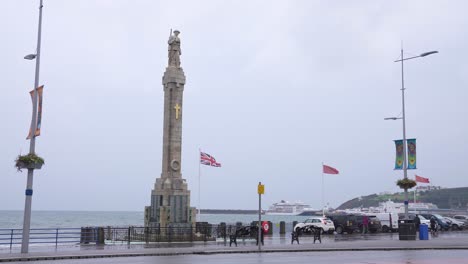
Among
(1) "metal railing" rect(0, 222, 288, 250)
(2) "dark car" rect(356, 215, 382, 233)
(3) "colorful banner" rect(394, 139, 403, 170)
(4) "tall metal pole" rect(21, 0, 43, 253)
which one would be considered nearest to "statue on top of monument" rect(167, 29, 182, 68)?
(1) "metal railing" rect(0, 222, 288, 250)

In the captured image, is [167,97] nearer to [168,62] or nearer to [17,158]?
[168,62]

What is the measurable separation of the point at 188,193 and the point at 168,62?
31.5 ft

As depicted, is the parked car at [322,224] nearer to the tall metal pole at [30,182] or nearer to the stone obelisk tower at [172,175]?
the stone obelisk tower at [172,175]

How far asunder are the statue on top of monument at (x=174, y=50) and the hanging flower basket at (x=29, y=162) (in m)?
17.2

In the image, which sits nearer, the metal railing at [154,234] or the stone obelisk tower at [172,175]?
the metal railing at [154,234]

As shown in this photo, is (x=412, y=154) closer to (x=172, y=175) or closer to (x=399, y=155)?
(x=399, y=155)

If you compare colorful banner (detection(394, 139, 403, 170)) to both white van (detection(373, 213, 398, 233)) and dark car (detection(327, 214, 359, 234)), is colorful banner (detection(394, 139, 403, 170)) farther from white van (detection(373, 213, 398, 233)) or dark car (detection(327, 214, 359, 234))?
white van (detection(373, 213, 398, 233))

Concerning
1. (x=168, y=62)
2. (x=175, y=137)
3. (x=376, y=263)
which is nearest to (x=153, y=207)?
(x=175, y=137)

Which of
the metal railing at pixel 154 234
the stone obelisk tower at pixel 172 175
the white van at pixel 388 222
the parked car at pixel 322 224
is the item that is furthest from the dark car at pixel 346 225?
the stone obelisk tower at pixel 172 175

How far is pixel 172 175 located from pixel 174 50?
29.8 ft

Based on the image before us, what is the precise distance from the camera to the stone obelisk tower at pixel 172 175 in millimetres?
38375

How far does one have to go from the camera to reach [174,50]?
40.8 m

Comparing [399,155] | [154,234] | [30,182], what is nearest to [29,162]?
[30,182]

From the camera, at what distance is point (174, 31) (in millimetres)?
41031
